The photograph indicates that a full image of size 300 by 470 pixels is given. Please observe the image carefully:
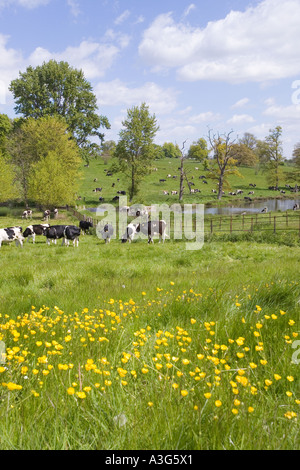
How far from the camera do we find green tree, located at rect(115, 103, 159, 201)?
49.1 m

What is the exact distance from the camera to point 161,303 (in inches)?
177

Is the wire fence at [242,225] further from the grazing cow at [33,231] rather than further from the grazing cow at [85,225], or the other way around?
the grazing cow at [33,231]

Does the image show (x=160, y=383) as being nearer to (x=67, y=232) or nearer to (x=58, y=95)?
(x=67, y=232)

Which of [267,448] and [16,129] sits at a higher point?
[16,129]

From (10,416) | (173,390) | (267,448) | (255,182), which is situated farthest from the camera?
(255,182)

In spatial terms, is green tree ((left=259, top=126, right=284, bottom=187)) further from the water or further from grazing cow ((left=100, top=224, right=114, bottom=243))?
grazing cow ((left=100, top=224, right=114, bottom=243))

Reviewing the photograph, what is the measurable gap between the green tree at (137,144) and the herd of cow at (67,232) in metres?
27.4

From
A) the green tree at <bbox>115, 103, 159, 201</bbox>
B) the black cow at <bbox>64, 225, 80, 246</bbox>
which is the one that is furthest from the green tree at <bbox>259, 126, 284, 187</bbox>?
the black cow at <bbox>64, 225, 80, 246</bbox>

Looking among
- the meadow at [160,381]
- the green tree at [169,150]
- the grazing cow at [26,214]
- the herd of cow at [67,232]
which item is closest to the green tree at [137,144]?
the grazing cow at [26,214]

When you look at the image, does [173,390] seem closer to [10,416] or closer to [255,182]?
[10,416]

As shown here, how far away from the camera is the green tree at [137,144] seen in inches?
1933

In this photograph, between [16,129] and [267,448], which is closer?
[267,448]

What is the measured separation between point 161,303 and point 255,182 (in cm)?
8842
